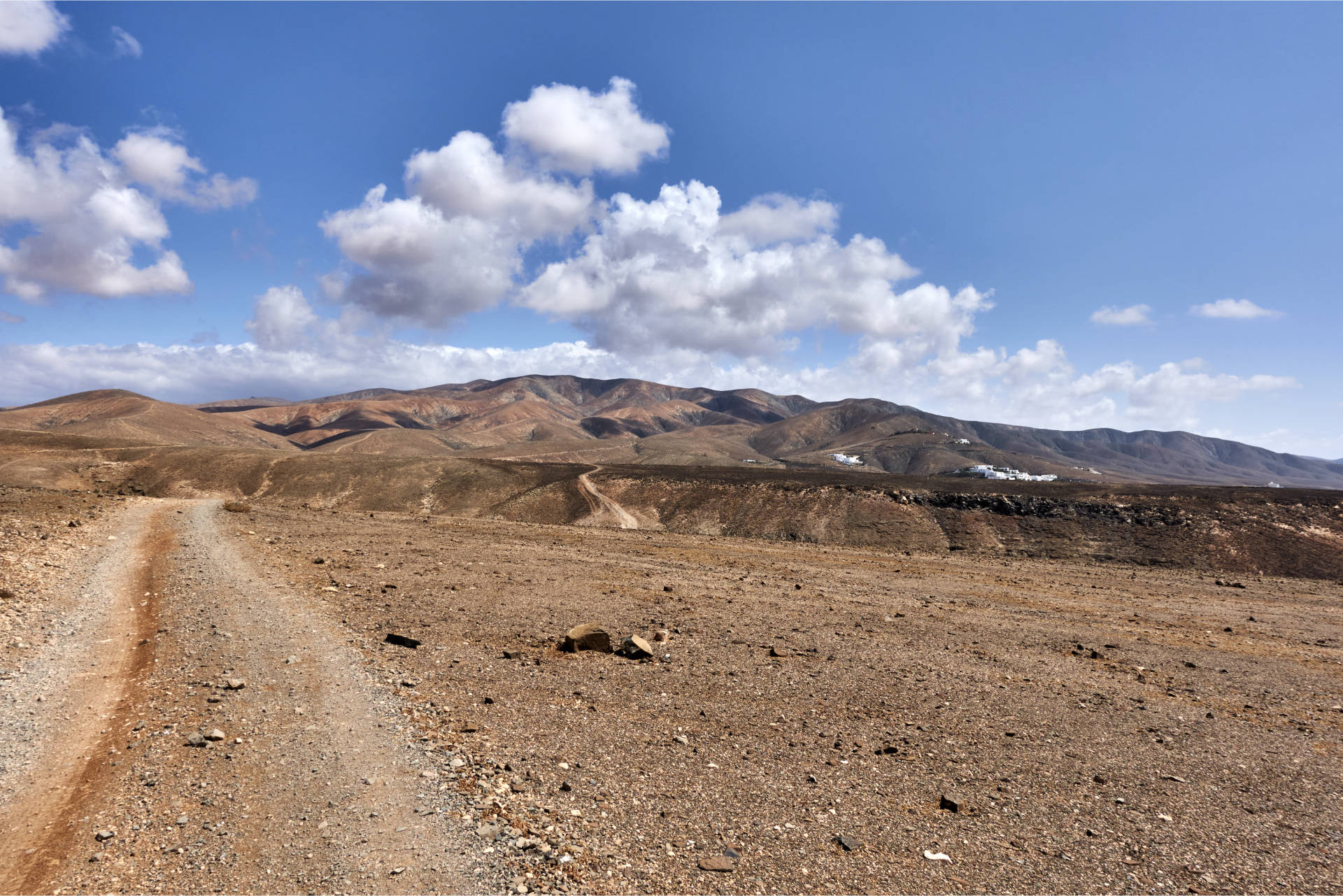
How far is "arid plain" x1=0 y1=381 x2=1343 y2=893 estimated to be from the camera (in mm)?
6871

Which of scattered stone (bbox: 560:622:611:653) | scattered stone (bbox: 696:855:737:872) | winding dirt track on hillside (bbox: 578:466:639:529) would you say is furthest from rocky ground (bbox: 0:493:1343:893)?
winding dirt track on hillside (bbox: 578:466:639:529)

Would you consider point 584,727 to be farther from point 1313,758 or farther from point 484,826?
point 1313,758

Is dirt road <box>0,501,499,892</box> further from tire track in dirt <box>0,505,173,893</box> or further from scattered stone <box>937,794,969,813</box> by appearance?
scattered stone <box>937,794,969,813</box>

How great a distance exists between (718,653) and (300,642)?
31.2 ft

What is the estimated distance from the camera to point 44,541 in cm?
2028

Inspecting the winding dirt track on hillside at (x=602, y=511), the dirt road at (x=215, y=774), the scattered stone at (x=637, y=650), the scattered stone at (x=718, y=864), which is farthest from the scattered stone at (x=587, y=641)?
the winding dirt track on hillside at (x=602, y=511)

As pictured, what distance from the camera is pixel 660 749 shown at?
9.73m

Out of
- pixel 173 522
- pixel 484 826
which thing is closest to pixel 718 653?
pixel 484 826

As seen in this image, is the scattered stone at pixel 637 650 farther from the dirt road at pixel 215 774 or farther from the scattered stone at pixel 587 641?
the dirt road at pixel 215 774

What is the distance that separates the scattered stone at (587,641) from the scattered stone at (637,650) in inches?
18.1

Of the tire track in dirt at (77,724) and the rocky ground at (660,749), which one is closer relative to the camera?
the tire track in dirt at (77,724)

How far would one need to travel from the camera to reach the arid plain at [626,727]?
687 cm

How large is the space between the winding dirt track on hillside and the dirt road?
37311mm

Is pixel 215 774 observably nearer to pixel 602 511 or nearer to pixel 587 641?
pixel 587 641
